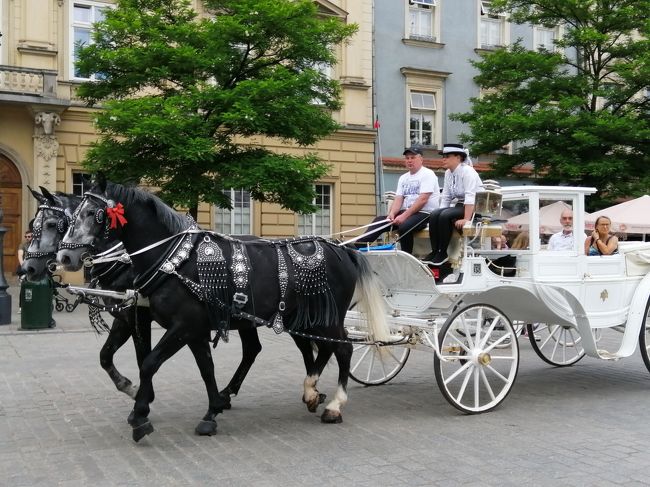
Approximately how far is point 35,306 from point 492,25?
19.8m

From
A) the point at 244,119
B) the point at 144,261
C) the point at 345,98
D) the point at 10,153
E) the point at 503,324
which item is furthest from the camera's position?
the point at 345,98

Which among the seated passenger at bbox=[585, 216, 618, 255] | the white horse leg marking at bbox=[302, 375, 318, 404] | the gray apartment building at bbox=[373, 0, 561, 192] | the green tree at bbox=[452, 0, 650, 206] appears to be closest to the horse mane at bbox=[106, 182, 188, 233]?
the white horse leg marking at bbox=[302, 375, 318, 404]

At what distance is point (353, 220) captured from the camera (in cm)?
2361

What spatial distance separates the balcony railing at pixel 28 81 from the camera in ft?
59.9

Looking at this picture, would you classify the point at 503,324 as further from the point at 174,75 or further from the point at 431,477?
the point at 174,75

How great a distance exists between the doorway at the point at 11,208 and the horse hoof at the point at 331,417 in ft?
50.7

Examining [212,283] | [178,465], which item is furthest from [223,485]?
[212,283]

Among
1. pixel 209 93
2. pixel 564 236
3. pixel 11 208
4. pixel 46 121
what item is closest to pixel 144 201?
pixel 564 236

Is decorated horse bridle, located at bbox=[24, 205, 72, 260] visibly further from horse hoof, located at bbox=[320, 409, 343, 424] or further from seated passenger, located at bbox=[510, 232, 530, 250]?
seated passenger, located at bbox=[510, 232, 530, 250]

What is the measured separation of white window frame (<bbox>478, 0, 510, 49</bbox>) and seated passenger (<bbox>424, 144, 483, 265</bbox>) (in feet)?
67.0

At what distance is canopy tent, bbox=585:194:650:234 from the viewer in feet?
48.4

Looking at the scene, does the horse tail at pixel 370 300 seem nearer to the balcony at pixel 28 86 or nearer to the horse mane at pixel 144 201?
the horse mane at pixel 144 201

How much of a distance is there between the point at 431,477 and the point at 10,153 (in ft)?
57.4

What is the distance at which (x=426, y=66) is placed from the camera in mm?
24984
